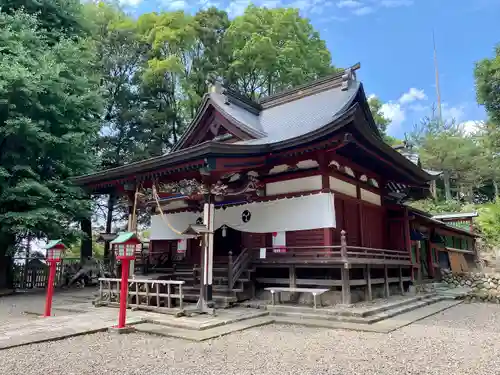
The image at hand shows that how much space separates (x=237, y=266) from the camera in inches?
387

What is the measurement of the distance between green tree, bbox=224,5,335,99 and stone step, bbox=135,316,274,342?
18.2 meters

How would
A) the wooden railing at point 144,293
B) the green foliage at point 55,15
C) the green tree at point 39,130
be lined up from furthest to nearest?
the green foliage at point 55,15 < the green tree at point 39,130 < the wooden railing at point 144,293

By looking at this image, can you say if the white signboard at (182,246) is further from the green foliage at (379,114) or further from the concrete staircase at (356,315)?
the green foliage at (379,114)

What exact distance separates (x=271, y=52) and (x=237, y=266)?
56.7ft

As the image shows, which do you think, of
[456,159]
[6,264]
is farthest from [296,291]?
[456,159]

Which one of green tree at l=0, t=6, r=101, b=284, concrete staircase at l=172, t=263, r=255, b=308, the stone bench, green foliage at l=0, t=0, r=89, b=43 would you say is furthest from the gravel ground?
green foliage at l=0, t=0, r=89, b=43

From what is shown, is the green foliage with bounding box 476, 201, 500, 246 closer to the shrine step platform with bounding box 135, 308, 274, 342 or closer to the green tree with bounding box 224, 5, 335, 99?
the green tree with bounding box 224, 5, 335, 99

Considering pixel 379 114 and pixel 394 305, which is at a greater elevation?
pixel 379 114

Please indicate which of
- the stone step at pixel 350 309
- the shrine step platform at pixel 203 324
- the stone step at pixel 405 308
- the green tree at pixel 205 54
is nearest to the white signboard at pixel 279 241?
the stone step at pixel 350 309

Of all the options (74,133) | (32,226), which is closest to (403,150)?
(74,133)

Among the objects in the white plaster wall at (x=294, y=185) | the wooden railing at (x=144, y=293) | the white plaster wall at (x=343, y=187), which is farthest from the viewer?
the white plaster wall at (x=343, y=187)

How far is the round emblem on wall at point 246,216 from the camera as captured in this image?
11.0 metres

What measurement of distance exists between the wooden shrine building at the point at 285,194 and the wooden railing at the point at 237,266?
1.1 inches

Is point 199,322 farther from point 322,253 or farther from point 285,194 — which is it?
point 285,194
